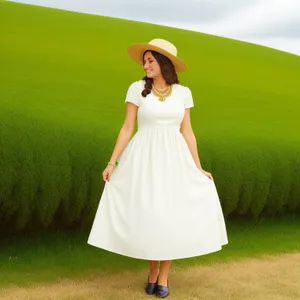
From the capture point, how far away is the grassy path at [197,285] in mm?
5469

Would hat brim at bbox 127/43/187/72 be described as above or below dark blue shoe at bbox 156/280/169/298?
above

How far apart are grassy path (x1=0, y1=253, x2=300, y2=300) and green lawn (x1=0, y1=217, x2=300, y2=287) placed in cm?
22

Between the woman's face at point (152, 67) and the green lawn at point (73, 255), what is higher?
the woman's face at point (152, 67)

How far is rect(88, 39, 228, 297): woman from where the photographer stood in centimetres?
505

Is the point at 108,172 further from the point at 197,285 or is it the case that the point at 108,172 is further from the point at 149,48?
the point at 197,285

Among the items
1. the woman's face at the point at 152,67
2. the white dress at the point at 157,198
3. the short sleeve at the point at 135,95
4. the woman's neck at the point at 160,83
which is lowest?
the white dress at the point at 157,198

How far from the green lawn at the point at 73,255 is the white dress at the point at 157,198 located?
4.13ft

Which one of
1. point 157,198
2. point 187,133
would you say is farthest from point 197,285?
point 187,133

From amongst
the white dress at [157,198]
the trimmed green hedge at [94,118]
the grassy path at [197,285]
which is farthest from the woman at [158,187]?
the trimmed green hedge at [94,118]

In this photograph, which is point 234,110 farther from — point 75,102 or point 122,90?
point 75,102

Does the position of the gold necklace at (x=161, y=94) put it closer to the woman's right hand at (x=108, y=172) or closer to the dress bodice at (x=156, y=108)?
the dress bodice at (x=156, y=108)

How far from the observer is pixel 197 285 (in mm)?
5930

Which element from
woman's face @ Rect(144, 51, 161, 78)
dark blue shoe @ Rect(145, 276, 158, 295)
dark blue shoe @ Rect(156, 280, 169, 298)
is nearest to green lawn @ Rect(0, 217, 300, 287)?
dark blue shoe @ Rect(145, 276, 158, 295)

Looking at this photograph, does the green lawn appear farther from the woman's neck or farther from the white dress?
the woman's neck
